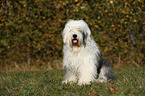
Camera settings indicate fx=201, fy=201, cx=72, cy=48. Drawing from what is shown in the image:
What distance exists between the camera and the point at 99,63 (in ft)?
14.6

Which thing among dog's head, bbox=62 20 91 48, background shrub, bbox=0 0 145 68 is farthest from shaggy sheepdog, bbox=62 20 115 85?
background shrub, bbox=0 0 145 68

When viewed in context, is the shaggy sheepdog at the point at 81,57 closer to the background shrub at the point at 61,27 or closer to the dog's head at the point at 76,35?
the dog's head at the point at 76,35

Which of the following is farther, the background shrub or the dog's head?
the background shrub

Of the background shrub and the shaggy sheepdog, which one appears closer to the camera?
the shaggy sheepdog

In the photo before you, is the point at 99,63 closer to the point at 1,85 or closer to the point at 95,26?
the point at 1,85

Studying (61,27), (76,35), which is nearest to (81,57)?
(76,35)

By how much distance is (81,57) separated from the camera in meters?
4.28

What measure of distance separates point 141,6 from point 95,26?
1807 mm

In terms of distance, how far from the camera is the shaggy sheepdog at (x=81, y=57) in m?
4.20

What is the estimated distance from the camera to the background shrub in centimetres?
730

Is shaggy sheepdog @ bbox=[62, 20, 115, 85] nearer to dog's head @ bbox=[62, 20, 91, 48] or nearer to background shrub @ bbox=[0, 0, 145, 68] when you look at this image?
dog's head @ bbox=[62, 20, 91, 48]

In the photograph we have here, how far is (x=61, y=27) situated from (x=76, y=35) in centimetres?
Answer: 350

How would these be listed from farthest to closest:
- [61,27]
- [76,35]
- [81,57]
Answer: [61,27]
[81,57]
[76,35]

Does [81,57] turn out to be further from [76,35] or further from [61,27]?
[61,27]
